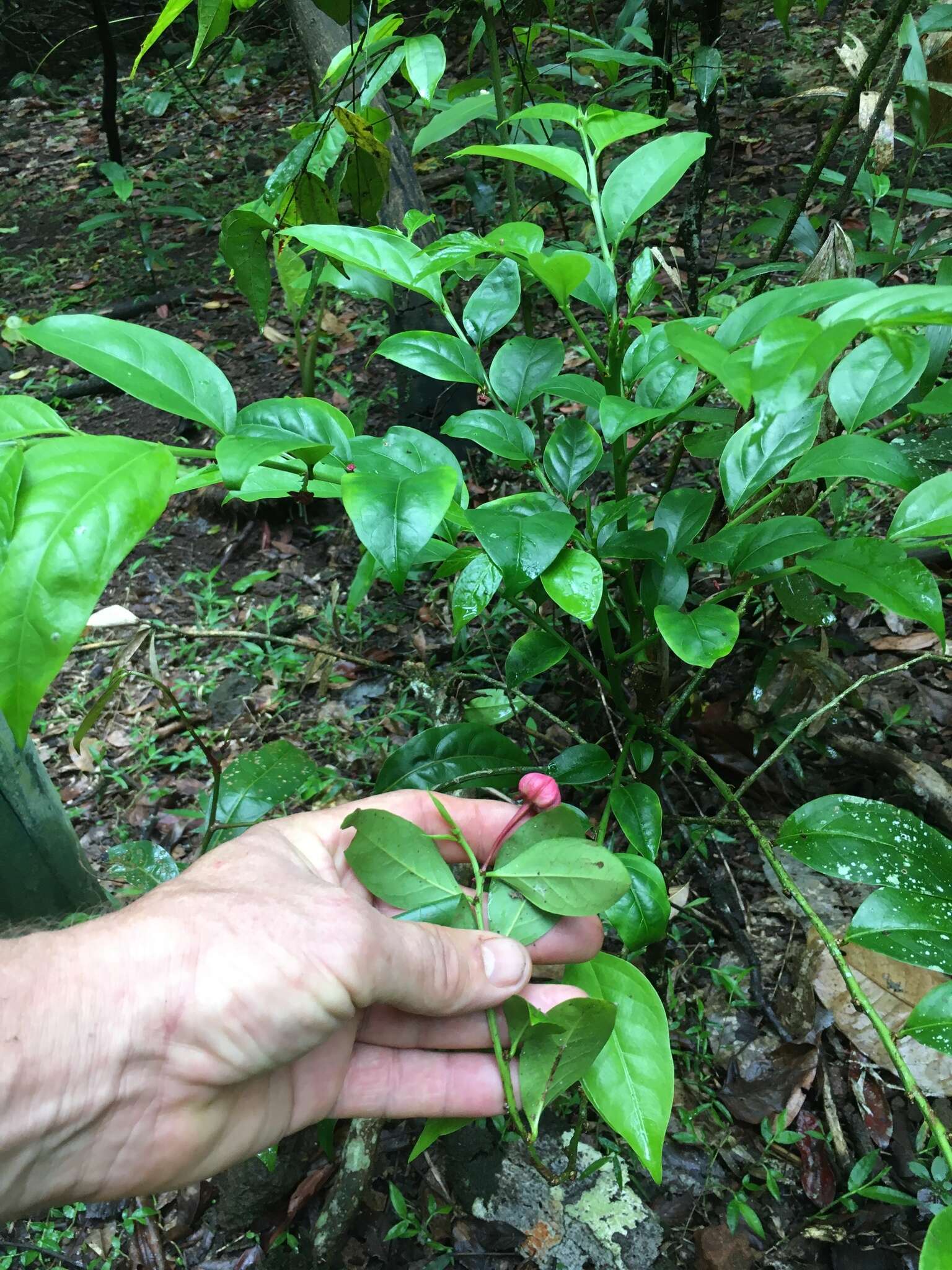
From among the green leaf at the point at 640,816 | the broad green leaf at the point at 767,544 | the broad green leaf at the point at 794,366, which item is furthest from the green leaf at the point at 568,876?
the broad green leaf at the point at 794,366

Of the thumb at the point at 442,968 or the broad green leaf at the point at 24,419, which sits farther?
the thumb at the point at 442,968

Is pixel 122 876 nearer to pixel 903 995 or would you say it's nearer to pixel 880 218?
pixel 903 995

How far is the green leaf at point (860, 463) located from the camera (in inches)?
39.3

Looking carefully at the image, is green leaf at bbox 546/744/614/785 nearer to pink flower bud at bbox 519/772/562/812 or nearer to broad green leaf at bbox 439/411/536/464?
pink flower bud at bbox 519/772/562/812

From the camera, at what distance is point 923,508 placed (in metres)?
1.01

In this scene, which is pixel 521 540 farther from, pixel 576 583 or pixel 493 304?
pixel 493 304

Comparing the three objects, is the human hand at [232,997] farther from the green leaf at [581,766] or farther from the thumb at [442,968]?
the green leaf at [581,766]

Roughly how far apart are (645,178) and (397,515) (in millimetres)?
608

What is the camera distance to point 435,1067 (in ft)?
3.78

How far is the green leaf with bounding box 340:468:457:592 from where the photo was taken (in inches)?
31.7

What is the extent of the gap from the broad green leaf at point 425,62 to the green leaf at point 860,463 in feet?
2.47

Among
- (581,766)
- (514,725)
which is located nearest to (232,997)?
(581,766)

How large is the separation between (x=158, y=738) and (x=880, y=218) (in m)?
2.02

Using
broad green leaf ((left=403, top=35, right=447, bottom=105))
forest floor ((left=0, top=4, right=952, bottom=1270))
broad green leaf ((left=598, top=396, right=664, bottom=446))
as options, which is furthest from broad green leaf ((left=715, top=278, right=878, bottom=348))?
forest floor ((left=0, top=4, right=952, bottom=1270))
